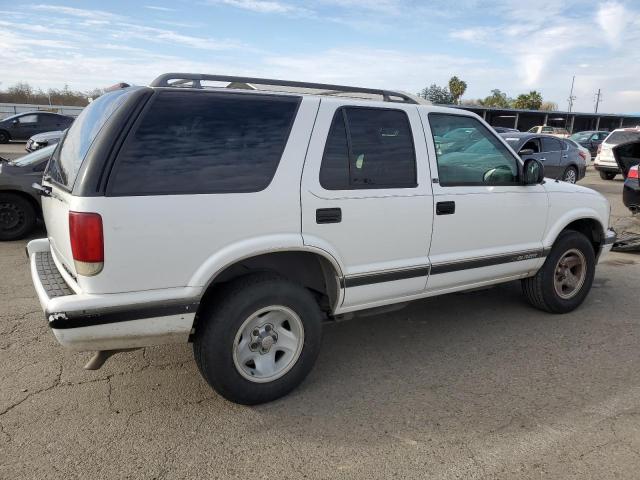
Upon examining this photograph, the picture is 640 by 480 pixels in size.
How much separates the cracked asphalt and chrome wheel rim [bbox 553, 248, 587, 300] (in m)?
0.43

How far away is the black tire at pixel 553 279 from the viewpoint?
4492mm

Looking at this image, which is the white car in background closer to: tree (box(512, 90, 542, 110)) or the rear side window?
the rear side window

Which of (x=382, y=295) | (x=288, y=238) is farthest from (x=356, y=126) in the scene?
(x=382, y=295)

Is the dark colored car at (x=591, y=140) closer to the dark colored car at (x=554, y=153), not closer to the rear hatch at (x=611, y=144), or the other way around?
the rear hatch at (x=611, y=144)

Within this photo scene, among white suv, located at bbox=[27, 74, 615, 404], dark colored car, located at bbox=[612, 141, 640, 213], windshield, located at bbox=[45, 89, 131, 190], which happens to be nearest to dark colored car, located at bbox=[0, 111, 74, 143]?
windshield, located at bbox=[45, 89, 131, 190]

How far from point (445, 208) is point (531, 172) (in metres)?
0.98

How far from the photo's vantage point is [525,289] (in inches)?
184

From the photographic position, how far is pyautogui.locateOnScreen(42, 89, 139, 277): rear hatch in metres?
2.68

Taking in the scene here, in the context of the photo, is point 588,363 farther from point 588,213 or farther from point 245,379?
point 245,379

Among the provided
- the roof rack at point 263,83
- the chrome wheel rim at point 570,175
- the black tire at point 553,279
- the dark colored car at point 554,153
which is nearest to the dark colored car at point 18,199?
the roof rack at point 263,83

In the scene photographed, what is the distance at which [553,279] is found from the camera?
4539mm

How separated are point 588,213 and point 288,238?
318 centimetres

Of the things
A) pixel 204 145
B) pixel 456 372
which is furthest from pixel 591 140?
pixel 204 145

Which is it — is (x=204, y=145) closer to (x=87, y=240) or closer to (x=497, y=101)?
(x=87, y=240)
